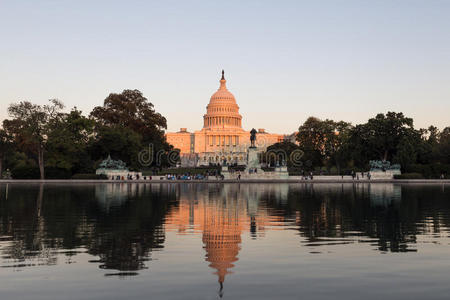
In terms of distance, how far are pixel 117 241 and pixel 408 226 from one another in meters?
10.2

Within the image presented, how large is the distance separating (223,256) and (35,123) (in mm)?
66872

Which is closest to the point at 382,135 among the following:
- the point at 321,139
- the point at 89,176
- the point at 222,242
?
the point at 321,139

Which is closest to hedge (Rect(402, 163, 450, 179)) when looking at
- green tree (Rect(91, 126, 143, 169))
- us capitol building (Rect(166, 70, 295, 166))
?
green tree (Rect(91, 126, 143, 169))

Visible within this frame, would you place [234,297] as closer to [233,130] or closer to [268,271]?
[268,271]

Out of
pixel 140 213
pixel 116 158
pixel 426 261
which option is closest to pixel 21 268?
pixel 426 261

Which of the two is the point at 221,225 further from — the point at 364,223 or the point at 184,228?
the point at 364,223

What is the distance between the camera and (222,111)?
589 feet

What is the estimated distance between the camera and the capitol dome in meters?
180

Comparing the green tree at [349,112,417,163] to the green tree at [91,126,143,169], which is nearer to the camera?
the green tree at [91,126,143,169]

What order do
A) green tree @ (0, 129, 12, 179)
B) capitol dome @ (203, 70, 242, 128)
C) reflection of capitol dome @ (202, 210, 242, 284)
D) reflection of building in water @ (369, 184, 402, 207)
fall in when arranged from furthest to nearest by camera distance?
capitol dome @ (203, 70, 242, 128) → green tree @ (0, 129, 12, 179) → reflection of building in water @ (369, 184, 402, 207) → reflection of capitol dome @ (202, 210, 242, 284)

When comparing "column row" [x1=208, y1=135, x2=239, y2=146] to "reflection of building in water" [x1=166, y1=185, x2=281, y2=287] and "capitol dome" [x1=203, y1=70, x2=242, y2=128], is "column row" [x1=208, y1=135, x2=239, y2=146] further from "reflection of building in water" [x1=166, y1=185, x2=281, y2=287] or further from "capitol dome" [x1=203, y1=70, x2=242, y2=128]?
"reflection of building in water" [x1=166, y1=185, x2=281, y2=287]

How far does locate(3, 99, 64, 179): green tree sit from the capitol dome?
348 feet

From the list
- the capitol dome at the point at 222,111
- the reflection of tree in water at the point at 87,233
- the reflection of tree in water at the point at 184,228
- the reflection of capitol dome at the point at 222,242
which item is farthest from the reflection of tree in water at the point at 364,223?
the capitol dome at the point at 222,111

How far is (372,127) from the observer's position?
263ft
